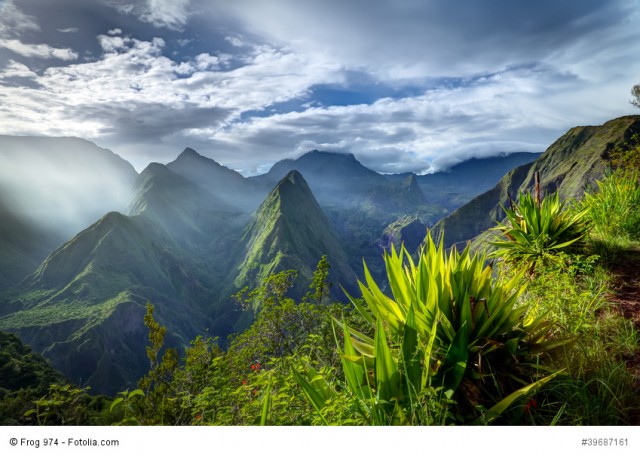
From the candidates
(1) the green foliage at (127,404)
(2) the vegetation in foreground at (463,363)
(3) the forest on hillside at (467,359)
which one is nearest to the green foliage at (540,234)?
(3) the forest on hillside at (467,359)

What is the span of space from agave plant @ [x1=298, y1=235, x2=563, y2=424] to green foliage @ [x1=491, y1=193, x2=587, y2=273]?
2.66 m

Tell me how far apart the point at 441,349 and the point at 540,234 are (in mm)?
4062

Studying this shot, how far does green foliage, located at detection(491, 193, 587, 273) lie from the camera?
5512mm

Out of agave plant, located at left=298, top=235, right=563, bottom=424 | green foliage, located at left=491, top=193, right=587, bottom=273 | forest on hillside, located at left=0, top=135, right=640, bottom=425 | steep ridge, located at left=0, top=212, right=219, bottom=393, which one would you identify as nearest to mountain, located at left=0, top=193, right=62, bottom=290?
steep ridge, located at left=0, top=212, right=219, bottom=393

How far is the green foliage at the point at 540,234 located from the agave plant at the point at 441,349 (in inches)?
105

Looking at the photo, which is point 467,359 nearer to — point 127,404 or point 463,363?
point 463,363

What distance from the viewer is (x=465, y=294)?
8.79ft

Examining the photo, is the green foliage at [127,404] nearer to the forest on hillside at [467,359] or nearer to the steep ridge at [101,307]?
the forest on hillside at [467,359]

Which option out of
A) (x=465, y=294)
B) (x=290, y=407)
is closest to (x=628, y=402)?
(x=465, y=294)

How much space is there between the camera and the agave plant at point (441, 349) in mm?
2371

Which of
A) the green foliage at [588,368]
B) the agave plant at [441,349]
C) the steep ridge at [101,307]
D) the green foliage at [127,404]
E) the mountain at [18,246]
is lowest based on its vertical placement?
the steep ridge at [101,307]

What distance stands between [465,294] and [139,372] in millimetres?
150519

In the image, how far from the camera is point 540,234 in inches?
225

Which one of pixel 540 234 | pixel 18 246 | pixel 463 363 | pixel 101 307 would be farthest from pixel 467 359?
pixel 18 246
